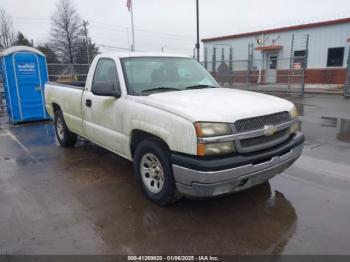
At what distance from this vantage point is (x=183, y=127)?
308 cm

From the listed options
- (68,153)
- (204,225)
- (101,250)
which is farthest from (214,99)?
(68,153)

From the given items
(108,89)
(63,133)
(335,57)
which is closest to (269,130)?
(108,89)

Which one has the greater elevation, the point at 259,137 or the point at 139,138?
the point at 259,137

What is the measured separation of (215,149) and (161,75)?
1.83 m

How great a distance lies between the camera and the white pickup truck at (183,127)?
3041 mm

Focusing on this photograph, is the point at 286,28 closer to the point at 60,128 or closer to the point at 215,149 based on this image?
the point at 60,128

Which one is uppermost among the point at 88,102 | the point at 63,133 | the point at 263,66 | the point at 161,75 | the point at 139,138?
the point at 161,75

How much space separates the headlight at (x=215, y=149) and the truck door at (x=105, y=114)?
4.63 ft

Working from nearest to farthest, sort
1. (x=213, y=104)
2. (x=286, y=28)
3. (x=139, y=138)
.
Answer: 1. (x=213, y=104)
2. (x=139, y=138)
3. (x=286, y=28)

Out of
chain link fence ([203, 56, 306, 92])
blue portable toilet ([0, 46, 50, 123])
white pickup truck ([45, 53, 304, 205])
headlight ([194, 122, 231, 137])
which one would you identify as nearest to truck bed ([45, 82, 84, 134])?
white pickup truck ([45, 53, 304, 205])

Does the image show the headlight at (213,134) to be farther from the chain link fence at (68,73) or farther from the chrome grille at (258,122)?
the chain link fence at (68,73)

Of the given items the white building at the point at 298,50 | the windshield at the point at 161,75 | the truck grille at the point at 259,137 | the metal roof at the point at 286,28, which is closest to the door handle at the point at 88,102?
the windshield at the point at 161,75

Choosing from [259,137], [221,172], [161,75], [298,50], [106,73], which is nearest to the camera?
[221,172]

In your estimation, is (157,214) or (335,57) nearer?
(157,214)
